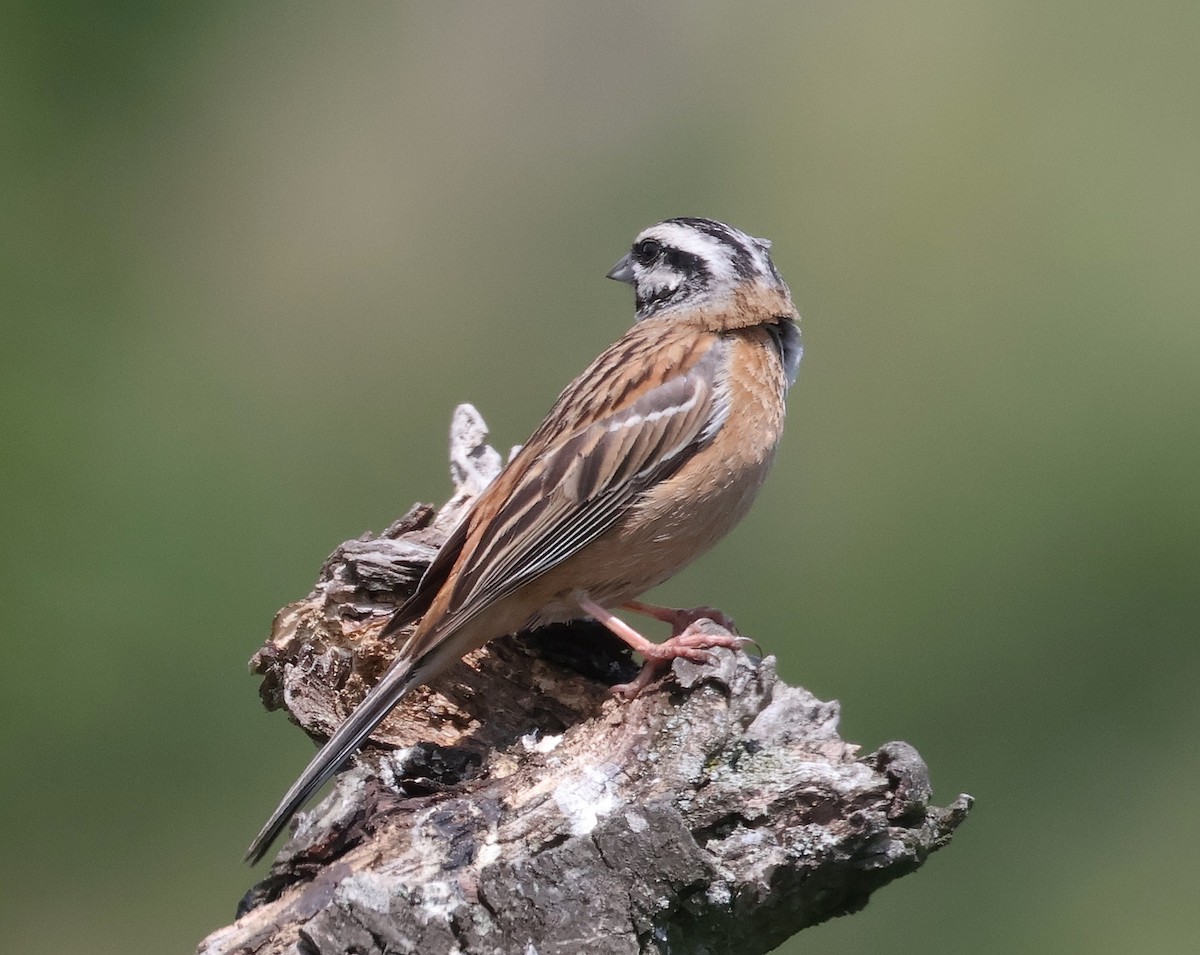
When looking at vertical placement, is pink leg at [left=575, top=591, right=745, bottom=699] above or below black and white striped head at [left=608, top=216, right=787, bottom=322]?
below

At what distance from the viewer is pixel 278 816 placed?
11.8 ft

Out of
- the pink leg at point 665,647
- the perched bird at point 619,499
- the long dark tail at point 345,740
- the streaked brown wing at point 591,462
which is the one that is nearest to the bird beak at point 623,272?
the perched bird at point 619,499

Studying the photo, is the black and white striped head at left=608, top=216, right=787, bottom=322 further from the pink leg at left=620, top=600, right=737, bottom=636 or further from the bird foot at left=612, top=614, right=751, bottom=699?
the bird foot at left=612, top=614, right=751, bottom=699

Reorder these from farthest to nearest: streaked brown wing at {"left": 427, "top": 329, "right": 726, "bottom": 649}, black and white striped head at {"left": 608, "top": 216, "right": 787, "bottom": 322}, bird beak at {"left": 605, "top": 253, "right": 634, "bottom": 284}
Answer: bird beak at {"left": 605, "top": 253, "right": 634, "bottom": 284}
black and white striped head at {"left": 608, "top": 216, "right": 787, "bottom": 322}
streaked brown wing at {"left": 427, "top": 329, "right": 726, "bottom": 649}

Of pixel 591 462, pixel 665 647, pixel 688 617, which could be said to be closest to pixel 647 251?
pixel 591 462

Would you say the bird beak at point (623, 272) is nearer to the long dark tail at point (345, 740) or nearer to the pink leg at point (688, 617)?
the pink leg at point (688, 617)

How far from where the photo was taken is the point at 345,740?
12.2 feet

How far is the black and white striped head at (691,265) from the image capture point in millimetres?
4781

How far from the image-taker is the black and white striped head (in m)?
4.78

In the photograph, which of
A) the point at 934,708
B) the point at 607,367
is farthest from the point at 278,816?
the point at 934,708

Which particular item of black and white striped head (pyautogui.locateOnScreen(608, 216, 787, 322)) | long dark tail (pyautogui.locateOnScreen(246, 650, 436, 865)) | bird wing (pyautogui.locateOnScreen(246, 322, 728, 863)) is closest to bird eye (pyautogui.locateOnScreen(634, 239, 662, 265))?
black and white striped head (pyautogui.locateOnScreen(608, 216, 787, 322))

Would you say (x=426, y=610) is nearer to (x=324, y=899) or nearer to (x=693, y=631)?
(x=693, y=631)

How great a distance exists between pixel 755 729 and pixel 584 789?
50cm

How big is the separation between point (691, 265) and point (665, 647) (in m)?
1.63
